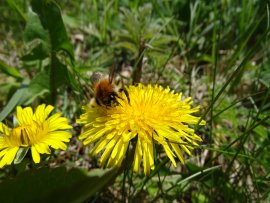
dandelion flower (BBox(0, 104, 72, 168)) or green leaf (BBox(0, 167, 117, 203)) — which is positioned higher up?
dandelion flower (BBox(0, 104, 72, 168))

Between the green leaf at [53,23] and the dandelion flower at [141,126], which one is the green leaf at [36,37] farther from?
the dandelion flower at [141,126]

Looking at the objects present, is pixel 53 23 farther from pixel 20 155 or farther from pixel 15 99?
pixel 20 155

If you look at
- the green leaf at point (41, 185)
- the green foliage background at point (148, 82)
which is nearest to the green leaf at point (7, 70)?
the green foliage background at point (148, 82)

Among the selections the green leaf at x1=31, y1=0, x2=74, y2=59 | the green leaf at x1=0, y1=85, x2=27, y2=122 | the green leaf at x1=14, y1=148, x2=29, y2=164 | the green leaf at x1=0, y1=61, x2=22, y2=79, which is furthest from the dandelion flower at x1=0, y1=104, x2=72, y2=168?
the green leaf at x1=0, y1=61, x2=22, y2=79

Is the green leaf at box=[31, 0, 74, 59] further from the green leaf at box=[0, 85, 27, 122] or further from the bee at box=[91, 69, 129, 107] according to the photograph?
the bee at box=[91, 69, 129, 107]

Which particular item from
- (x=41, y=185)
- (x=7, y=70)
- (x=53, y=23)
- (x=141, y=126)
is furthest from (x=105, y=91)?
(x=7, y=70)

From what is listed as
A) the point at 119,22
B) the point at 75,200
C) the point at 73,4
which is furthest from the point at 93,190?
the point at 73,4

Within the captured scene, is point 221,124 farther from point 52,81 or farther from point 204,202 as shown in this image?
point 52,81
